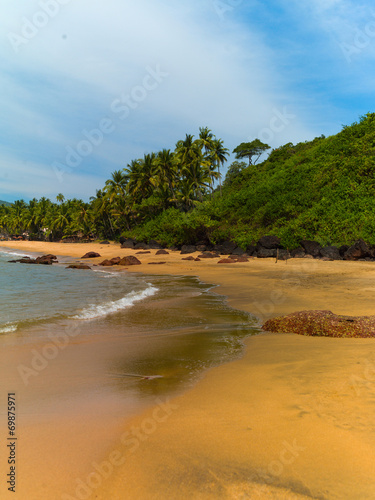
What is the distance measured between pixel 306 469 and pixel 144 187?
51.9 m

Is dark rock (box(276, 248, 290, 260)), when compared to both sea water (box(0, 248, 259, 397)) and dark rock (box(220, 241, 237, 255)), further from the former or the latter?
sea water (box(0, 248, 259, 397))

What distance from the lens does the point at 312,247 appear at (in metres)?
25.8

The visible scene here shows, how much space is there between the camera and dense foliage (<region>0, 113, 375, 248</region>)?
27.9m

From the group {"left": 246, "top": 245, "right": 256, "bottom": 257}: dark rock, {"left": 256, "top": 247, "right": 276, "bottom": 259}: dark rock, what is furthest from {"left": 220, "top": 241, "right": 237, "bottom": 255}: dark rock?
{"left": 256, "top": 247, "right": 276, "bottom": 259}: dark rock

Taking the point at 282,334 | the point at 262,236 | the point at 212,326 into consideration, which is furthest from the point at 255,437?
the point at 262,236

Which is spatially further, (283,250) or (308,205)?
(308,205)

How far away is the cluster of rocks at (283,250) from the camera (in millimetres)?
22125

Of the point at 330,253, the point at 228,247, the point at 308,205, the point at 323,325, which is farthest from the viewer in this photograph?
the point at 228,247

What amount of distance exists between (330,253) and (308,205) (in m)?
9.08

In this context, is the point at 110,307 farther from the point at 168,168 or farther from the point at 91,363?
the point at 168,168

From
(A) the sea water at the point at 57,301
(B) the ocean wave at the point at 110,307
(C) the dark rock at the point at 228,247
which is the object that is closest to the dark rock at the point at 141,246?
(C) the dark rock at the point at 228,247

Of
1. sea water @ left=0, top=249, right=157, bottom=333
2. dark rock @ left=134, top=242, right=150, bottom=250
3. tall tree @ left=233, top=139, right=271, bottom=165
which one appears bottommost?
sea water @ left=0, top=249, right=157, bottom=333

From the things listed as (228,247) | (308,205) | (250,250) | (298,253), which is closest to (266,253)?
(298,253)

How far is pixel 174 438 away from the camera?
8.04ft
